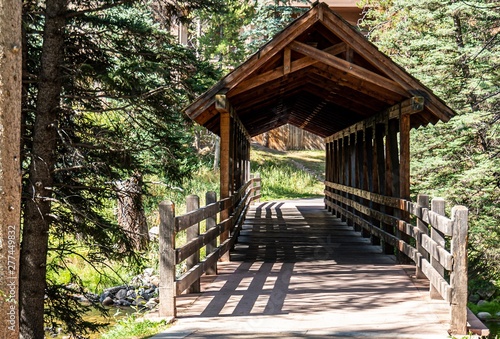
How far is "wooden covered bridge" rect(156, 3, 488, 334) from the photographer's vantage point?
7.78 m

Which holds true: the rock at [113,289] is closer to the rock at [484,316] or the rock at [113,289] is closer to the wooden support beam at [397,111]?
the wooden support beam at [397,111]

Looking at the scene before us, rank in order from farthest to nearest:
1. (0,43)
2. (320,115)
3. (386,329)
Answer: (320,115) → (386,329) → (0,43)

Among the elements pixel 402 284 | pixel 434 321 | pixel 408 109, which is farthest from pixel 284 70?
pixel 434 321

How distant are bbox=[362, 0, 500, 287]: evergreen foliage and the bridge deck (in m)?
4.09

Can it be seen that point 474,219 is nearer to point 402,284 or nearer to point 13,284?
point 402,284

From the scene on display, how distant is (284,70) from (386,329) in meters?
5.80

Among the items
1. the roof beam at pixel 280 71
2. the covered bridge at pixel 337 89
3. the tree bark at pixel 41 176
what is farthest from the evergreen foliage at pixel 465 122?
the tree bark at pixel 41 176

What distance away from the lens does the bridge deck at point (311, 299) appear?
7039 millimetres

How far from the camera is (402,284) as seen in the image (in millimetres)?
9680

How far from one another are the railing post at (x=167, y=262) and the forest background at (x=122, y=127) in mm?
2349

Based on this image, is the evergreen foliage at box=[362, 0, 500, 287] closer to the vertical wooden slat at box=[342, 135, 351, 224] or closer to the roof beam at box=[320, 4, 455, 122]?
the vertical wooden slat at box=[342, 135, 351, 224]

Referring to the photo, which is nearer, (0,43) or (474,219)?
(0,43)

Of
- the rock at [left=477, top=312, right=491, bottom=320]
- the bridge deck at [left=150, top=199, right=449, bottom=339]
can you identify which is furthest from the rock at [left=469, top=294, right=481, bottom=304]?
the bridge deck at [left=150, top=199, right=449, bottom=339]

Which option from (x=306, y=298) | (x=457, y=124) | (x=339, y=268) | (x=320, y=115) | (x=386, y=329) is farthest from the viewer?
(x=320, y=115)
